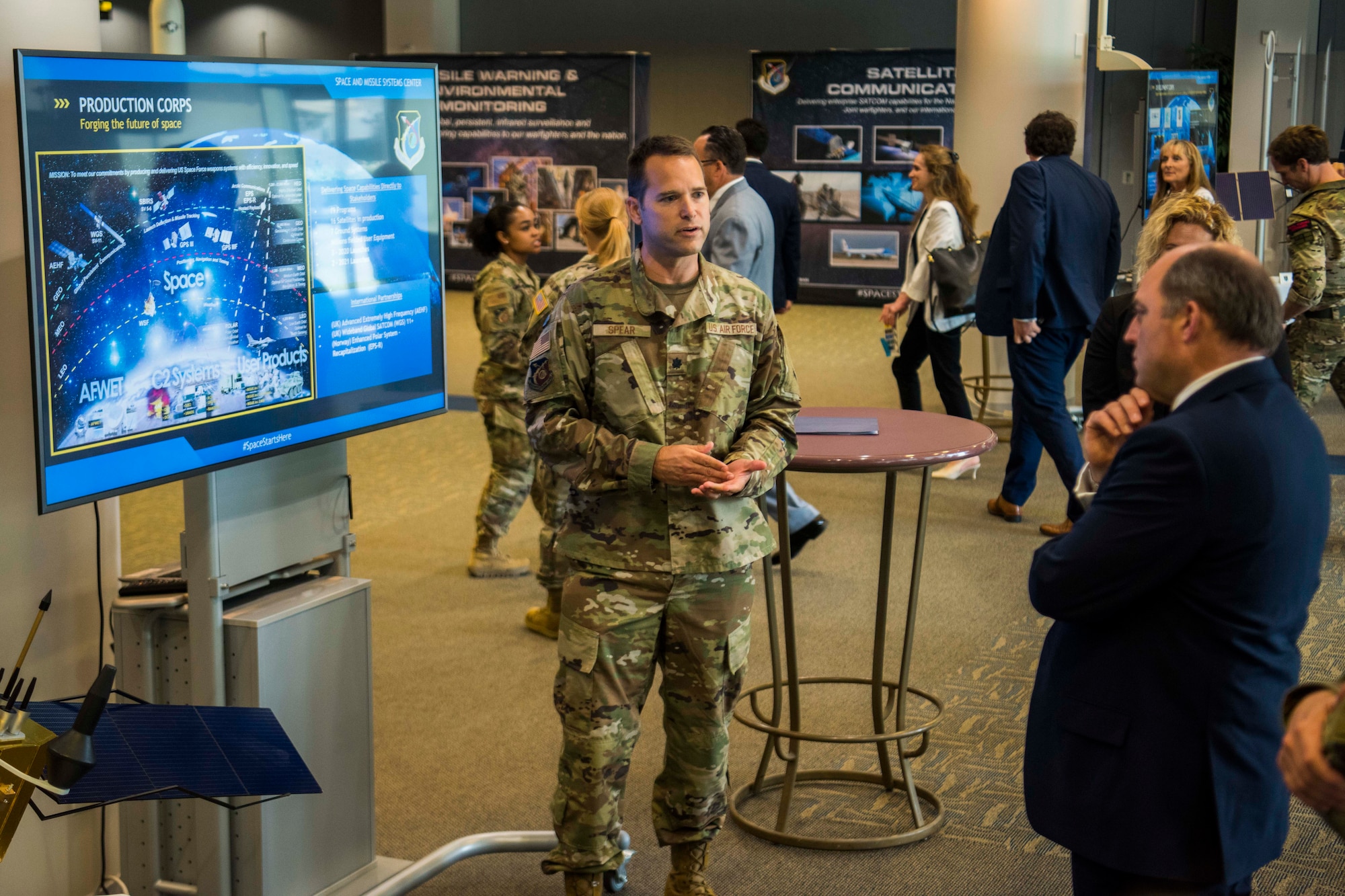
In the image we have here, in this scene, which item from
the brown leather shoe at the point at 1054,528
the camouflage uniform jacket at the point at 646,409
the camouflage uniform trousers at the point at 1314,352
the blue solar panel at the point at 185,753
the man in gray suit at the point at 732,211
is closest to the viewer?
the blue solar panel at the point at 185,753

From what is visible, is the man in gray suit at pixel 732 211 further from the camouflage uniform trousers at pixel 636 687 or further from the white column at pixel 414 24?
the white column at pixel 414 24

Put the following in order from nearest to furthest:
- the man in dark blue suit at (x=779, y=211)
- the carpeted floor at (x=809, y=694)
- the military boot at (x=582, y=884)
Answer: the military boot at (x=582, y=884), the carpeted floor at (x=809, y=694), the man in dark blue suit at (x=779, y=211)

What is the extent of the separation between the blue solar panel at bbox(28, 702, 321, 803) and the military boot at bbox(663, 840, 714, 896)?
1.07 meters

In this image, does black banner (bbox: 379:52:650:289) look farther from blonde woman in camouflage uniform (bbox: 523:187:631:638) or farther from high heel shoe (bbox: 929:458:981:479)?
blonde woman in camouflage uniform (bbox: 523:187:631:638)

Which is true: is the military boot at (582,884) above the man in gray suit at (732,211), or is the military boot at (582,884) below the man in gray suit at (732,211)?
below

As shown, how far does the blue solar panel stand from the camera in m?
1.63

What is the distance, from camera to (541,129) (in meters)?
8.67

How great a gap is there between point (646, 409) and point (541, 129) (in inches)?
258

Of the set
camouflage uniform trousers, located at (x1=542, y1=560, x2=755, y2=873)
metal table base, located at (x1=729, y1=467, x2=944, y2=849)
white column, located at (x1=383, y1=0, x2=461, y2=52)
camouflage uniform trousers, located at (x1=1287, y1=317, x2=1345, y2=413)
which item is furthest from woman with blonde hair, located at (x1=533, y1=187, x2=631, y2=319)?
white column, located at (x1=383, y1=0, x2=461, y2=52)

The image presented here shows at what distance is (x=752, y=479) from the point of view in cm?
246

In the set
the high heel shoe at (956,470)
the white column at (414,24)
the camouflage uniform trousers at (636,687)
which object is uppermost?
the white column at (414,24)

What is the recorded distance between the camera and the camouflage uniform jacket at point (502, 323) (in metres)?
4.83

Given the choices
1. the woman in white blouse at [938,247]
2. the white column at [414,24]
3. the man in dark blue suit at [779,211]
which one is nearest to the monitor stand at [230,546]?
the man in dark blue suit at [779,211]

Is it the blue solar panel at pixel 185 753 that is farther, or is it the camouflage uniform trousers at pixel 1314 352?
the camouflage uniform trousers at pixel 1314 352
